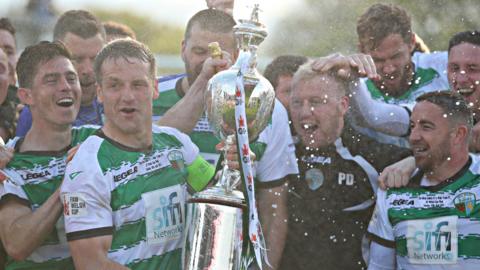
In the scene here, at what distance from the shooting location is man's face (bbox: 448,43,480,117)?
557 centimetres

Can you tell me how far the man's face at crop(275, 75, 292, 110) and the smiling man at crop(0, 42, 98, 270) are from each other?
1372 mm

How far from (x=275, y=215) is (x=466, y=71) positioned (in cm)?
126

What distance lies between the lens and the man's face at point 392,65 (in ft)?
19.2

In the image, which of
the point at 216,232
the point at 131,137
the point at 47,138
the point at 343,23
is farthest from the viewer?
the point at 343,23

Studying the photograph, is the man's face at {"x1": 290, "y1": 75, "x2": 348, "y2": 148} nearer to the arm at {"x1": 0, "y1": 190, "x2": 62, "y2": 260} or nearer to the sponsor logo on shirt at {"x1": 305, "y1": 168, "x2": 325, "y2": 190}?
the sponsor logo on shirt at {"x1": 305, "y1": 168, "x2": 325, "y2": 190}

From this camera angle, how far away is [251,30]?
3.79m

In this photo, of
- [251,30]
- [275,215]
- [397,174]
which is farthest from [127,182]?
[397,174]

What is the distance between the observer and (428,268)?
4984 mm

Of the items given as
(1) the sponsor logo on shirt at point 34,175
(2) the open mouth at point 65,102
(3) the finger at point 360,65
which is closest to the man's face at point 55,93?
(2) the open mouth at point 65,102

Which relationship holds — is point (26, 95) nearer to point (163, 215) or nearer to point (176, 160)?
point (176, 160)

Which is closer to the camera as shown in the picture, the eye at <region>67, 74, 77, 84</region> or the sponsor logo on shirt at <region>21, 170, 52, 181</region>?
the sponsor logo on shirt at <region>21, 170, 52, 181</region>

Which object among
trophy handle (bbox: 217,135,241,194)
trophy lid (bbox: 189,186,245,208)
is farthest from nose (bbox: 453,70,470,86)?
trophy lid (bbox: 189,186,245,208)

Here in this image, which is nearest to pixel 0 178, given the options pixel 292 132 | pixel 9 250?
pixel 9 250

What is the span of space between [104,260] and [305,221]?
1.45 metres
